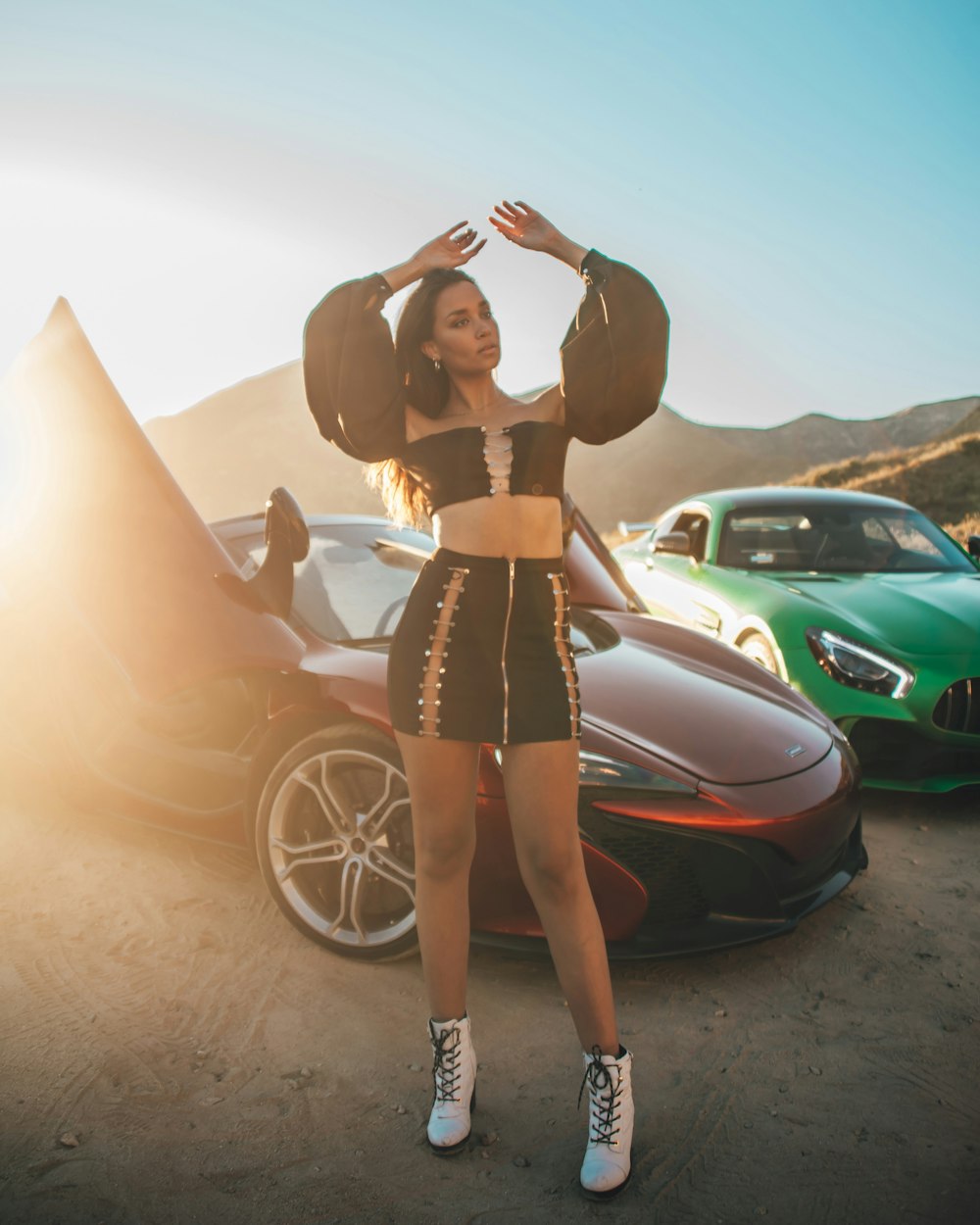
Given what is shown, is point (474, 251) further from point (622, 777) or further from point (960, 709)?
point (960, 709)

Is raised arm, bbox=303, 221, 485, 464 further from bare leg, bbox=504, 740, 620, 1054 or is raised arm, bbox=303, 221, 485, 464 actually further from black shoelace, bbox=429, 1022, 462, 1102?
black shoelace, bbox=429, 1022, 462, 1102

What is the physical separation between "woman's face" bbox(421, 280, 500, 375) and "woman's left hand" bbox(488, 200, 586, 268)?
144 mm

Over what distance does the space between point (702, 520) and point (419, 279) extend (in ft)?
13.4

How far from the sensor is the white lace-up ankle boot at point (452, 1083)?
78.2 inches

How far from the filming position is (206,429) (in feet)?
172

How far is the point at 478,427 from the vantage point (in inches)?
76.7

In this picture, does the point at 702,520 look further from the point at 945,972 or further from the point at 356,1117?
the point at 356,1117

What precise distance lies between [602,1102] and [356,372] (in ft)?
5.17

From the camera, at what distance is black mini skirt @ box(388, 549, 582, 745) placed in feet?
6.11

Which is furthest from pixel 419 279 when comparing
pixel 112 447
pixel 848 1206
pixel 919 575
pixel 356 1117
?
pixel 919 575

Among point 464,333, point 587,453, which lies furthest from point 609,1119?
point 587,453

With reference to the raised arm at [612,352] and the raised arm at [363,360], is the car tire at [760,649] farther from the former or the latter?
the raised arm at [363,360]

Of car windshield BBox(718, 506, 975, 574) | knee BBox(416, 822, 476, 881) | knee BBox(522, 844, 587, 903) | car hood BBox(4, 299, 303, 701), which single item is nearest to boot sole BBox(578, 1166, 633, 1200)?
knee BBox(522, 844, 587, 903)

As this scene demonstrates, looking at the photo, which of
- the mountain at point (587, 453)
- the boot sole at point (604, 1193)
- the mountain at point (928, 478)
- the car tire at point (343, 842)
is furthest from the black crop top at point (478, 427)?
the mountain at point (587, 453)
